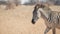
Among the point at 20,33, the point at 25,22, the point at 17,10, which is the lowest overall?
the point at 20,33

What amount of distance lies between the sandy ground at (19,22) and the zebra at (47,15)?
0.19 ft

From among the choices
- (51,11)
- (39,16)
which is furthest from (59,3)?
(39,16)

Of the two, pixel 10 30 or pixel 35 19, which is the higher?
pixel 35 19

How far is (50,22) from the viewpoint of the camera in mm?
1633

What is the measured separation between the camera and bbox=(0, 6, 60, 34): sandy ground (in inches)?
66.8

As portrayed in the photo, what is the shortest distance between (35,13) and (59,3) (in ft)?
0.81

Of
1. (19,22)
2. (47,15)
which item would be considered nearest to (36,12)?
(47,15)

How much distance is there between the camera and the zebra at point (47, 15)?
1.61m

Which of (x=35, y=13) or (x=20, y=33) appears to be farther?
(x=20, y=33)

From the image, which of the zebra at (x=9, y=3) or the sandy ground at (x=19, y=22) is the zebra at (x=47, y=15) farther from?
the zebra at (x=9, y=3)

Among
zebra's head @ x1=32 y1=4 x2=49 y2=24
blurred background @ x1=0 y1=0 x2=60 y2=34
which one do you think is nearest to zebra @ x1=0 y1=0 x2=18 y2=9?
blurred background @ x1=0 y1=0 x2=60 y2=34

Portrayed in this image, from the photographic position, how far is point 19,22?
1.73 metres

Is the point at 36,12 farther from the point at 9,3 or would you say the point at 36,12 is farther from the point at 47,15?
the point at 9,3

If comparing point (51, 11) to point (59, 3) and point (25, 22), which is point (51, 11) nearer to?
point (59, 3)
